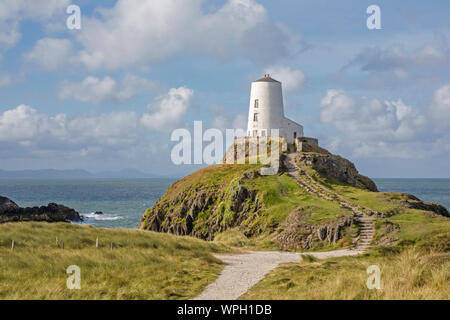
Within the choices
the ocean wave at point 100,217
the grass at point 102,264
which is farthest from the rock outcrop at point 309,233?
the ocean wave at point 100,217

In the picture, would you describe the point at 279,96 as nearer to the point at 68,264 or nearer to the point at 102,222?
the point at 102,222

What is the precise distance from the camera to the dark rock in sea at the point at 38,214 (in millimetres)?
75631

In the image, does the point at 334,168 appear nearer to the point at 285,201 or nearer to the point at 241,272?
the point at 285,201

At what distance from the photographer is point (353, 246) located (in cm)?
3600

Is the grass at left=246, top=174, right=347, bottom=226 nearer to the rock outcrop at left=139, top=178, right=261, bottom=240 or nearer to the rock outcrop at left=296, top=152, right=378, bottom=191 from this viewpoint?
the rock outcrop at left=139, top=178, right=261, bottom=240

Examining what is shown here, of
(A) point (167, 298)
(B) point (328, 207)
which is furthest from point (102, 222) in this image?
(A) point (167, 298)

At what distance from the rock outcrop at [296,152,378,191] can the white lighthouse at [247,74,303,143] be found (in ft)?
26.6

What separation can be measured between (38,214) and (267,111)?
138ft

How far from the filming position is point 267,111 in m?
70.4

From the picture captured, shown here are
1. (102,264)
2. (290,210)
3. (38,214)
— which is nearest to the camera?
(102,264)
